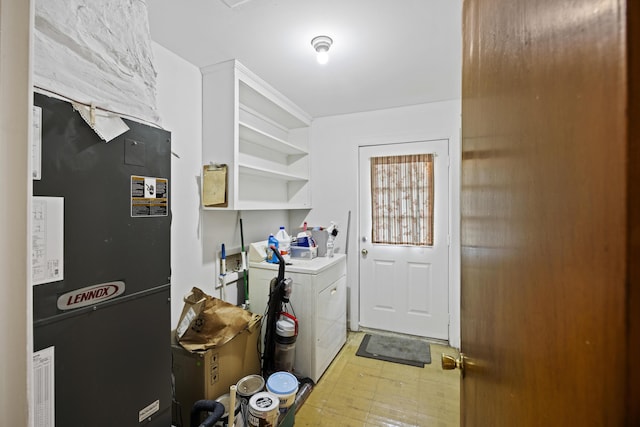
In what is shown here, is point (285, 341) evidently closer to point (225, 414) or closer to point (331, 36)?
point (225, 414)

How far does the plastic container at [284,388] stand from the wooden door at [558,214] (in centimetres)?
130

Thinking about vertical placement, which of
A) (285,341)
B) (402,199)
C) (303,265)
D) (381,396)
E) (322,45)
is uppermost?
(322,45)

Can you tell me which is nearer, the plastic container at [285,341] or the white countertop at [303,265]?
the plastic container at [285,341]

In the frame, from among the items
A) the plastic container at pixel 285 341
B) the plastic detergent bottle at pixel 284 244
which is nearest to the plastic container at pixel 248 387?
the plastic container at pixel 285 341

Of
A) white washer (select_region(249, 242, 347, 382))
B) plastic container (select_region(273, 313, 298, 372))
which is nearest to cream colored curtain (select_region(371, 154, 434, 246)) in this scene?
white washer (select_region(249, 242, 347, 382))

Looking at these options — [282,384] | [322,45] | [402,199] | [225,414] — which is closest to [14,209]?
[225,414]

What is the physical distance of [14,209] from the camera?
479mm

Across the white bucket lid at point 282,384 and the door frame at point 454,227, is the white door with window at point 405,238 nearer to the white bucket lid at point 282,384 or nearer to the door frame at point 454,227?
the door frame at point 454,227

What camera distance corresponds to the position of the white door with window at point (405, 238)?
2.74 metres

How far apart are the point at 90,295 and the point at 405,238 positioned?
2588 mm

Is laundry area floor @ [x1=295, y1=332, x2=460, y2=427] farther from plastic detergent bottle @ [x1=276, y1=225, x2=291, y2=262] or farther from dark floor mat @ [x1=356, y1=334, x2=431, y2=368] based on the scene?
plastic detergent bottle @ [x1=276, y1=225, x2=291, y2=262]

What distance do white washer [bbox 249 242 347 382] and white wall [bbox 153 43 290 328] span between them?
11.7 inches

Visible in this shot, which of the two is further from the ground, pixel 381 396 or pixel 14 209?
pixel 14 209

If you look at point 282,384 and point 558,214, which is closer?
point 558,214
